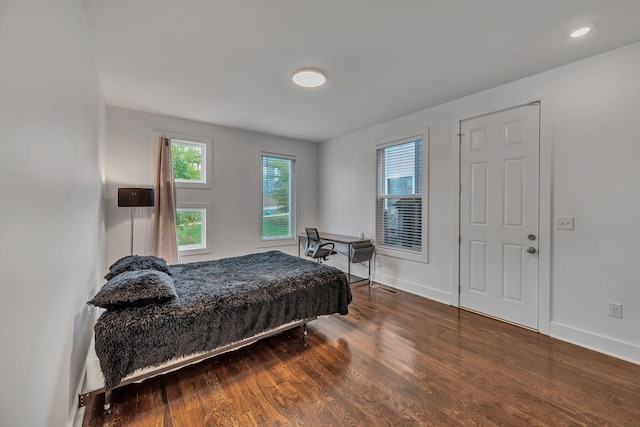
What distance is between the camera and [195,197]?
429cm

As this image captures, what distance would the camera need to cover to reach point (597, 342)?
2434 millimetres

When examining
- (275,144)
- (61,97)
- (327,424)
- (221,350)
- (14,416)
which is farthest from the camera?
(275,144)

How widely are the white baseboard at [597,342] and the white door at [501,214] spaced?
22cm

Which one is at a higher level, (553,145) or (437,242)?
(553,145)

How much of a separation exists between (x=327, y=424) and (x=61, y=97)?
2.36 meters

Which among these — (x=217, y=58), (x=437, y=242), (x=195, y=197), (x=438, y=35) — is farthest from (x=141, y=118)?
(x=437, y=242)

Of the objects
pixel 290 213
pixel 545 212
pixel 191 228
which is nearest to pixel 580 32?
pixel 545 212

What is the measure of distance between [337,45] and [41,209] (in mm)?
2229

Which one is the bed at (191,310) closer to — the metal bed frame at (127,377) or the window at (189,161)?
the metal bed frame at (127,377)

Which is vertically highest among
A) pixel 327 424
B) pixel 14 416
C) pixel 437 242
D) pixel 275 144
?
pixel 275 144

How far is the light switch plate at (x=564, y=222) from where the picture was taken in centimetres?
259

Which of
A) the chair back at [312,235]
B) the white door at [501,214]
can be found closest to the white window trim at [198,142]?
the chair back at [312,235]

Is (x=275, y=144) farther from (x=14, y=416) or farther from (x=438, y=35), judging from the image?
(x=14, y=416)

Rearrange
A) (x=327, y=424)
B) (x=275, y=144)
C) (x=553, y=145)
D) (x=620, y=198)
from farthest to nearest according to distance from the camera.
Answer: (x=275, y=144) < (x=553, y=145) < (x=620, y=198) < (x=327, y=424)
